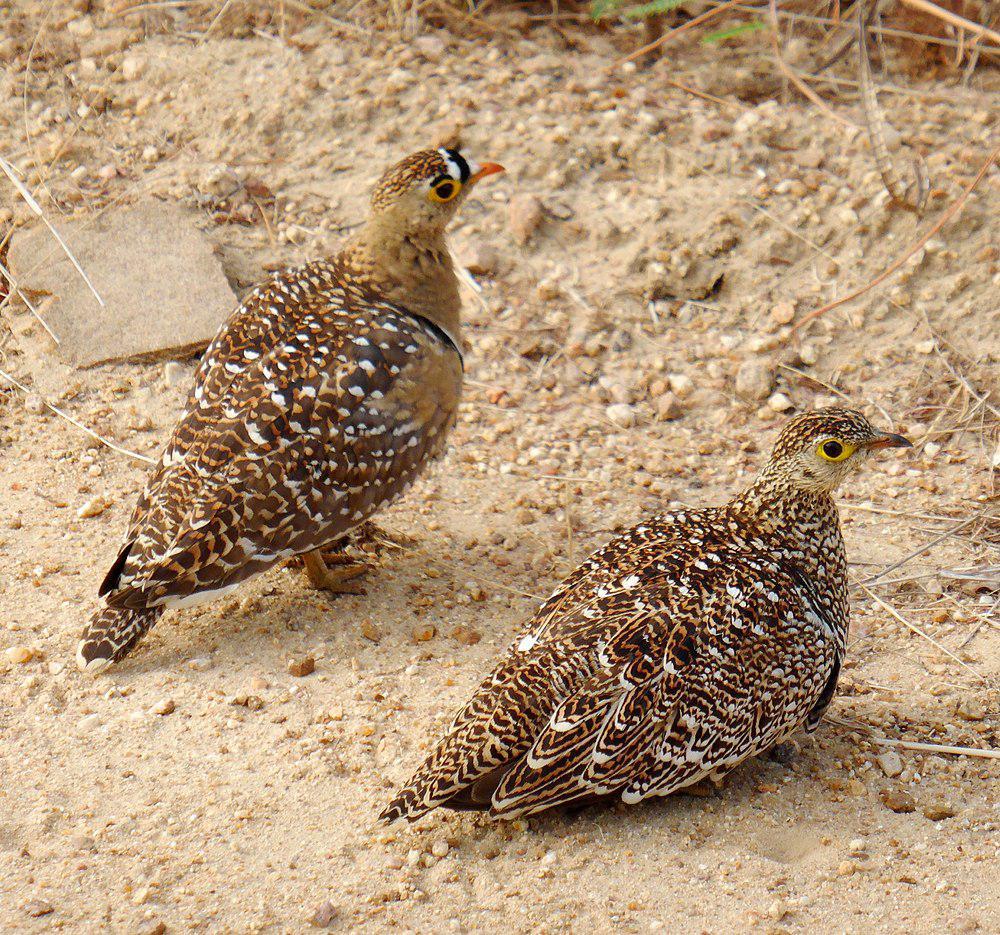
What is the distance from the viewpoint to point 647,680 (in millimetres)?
3637

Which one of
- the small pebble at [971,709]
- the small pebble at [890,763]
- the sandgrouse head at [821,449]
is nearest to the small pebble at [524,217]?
the sandgrouse head at [821,449]

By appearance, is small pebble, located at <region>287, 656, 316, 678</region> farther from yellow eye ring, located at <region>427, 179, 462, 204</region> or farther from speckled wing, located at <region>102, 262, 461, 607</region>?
yellow eye ring, located at <region>427, 179, 462, 204</region>

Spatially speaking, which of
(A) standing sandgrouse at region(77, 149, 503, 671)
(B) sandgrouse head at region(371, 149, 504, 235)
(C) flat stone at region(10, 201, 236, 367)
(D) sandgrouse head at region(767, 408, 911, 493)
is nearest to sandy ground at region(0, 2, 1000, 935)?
(C) flat stone at region(10, 201, 236, 367)

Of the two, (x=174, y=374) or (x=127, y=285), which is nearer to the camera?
(x=174, y=374)

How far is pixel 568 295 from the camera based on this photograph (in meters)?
6.39

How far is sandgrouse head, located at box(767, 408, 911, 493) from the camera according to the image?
4.12 metres

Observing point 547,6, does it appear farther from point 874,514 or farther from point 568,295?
point 874,514

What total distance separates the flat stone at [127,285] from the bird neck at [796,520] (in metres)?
2.79

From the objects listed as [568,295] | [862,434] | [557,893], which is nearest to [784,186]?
[568,295]

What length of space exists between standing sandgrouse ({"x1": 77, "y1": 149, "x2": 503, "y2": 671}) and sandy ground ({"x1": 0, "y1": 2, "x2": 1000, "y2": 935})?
348 mm

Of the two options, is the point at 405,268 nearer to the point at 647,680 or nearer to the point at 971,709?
the point at 647,680

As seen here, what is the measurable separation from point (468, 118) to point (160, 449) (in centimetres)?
263

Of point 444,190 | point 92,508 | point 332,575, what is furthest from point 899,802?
point 92,508

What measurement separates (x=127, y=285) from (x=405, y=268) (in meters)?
1.72
